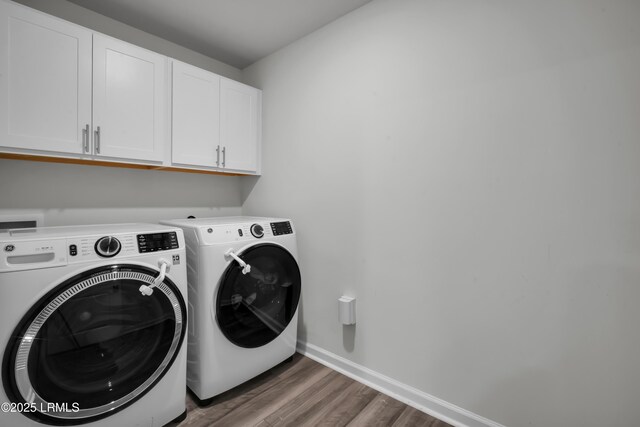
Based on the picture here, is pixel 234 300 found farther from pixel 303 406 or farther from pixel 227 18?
pixel 227 18

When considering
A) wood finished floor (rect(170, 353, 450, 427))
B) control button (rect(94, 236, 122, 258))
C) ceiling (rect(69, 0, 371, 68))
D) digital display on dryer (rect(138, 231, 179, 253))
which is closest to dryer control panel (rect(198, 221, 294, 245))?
digital display on dryer (rect(138, 231, 179, 253))

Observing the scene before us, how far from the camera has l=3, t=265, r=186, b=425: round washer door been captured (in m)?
1.14

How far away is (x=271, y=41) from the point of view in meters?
2.32

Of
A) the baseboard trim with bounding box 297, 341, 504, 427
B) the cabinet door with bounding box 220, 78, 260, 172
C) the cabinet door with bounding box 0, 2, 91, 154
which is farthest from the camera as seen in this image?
the cabinet door with bounding box 220, 78, 260, 172

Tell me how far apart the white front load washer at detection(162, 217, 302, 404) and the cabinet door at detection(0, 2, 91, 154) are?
757mm

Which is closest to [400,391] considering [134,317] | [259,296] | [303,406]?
[303,406]

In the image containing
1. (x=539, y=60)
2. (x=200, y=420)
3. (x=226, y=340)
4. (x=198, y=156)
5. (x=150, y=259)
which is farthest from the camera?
(x=198, y=156)

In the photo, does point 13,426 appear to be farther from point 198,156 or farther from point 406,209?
point 406,209

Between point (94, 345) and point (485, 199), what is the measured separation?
1904mm

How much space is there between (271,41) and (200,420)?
8.37 ft

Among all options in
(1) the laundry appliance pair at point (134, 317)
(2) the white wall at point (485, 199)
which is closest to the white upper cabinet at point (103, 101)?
(1) the laundry appliance pair at point (134, 317)

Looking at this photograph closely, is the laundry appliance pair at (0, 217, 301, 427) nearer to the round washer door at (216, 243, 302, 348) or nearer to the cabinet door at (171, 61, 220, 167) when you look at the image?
the round washer door at (216, 243, 302, 348)

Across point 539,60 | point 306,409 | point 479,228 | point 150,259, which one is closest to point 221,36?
point 150,259

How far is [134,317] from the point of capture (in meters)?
1.40
